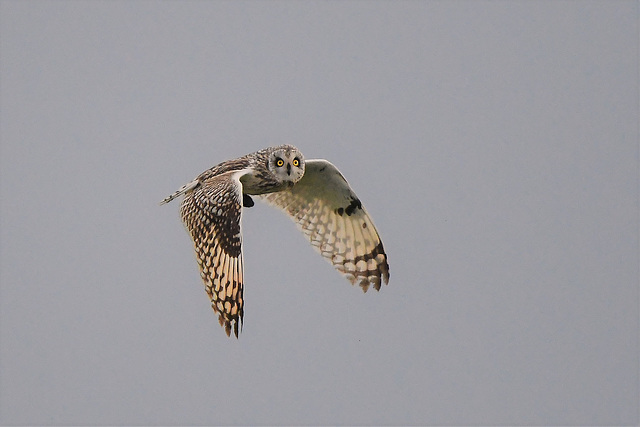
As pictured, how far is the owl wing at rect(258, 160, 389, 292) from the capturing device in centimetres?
1059

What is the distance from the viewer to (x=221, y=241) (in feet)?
28.3

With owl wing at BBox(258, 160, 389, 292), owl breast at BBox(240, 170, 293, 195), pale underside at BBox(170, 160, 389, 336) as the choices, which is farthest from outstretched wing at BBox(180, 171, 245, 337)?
owl wing at BBox(258, 160, 389, 292)

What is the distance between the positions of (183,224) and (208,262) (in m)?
0.63

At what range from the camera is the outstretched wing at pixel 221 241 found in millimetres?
8398

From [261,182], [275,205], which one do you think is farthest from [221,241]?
[275,205]

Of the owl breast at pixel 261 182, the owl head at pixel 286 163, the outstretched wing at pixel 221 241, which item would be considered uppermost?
the owl head at pixel 286 163

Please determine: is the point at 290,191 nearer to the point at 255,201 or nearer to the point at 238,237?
the point at 255,201

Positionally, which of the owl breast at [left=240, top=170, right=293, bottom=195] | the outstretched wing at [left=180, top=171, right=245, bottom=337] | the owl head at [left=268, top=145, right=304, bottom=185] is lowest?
the outstretched wing at [left=180, top=171, right=245, bottom=337]

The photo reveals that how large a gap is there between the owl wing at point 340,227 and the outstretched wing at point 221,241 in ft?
5.19

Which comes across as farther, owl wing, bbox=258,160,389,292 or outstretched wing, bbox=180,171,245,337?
owl wing, bbox=258,160,389,292

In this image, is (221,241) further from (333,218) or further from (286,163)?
(333,218)

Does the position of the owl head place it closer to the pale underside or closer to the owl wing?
the pale underside

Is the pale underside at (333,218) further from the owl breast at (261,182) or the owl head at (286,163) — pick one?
the owl head at (286,163)

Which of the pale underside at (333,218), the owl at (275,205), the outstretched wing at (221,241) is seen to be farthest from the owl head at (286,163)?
the outstretched wing at (221,241)
